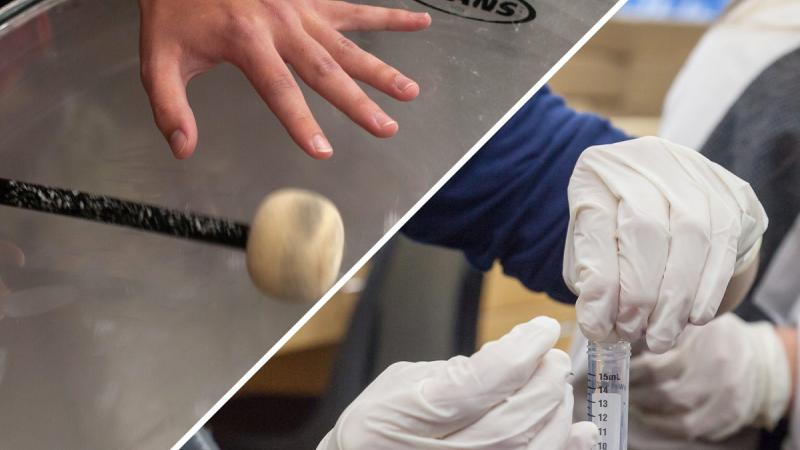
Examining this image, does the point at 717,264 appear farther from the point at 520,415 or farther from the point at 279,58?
the point at 279,58

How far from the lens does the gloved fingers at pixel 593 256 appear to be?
0.43 m

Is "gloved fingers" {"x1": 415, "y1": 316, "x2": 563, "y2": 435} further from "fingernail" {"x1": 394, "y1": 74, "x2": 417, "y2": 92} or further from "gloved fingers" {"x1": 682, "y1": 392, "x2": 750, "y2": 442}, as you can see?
"gloved fingers" {"x1": 682, "y1": 392, "x2": 750, "y2": 442}

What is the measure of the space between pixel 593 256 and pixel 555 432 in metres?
0.09

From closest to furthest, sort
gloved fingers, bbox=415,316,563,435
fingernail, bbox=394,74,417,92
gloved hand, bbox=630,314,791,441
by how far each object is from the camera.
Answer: gloved fingers, bbox=415,316,563,435 < fingernail, bbox=394,74,417,92 < gloved hand, bbox=630,314,791,441

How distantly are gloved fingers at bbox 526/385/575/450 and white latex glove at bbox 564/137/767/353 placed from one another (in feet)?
0.15

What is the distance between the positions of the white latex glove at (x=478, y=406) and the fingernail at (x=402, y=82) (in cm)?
17

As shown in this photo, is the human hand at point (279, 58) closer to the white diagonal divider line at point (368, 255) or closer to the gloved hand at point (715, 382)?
the white diagonal divider line at point (368, 255)

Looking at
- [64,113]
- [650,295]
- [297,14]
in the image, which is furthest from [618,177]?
[64,113]

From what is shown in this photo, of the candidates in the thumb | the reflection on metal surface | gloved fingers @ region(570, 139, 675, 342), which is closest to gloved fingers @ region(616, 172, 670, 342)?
gloved fingers @ region(570, 139, 675, 342)

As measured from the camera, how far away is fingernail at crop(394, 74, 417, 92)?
1.63 feet

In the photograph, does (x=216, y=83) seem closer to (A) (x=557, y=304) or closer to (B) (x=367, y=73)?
(B) (x=367, y=73)

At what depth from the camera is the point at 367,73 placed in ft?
1.63

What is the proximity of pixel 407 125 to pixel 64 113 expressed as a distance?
225 millimetres

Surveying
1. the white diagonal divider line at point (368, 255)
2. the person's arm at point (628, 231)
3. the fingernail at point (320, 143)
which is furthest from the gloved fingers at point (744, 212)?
the fingernail at point (320, 143)
